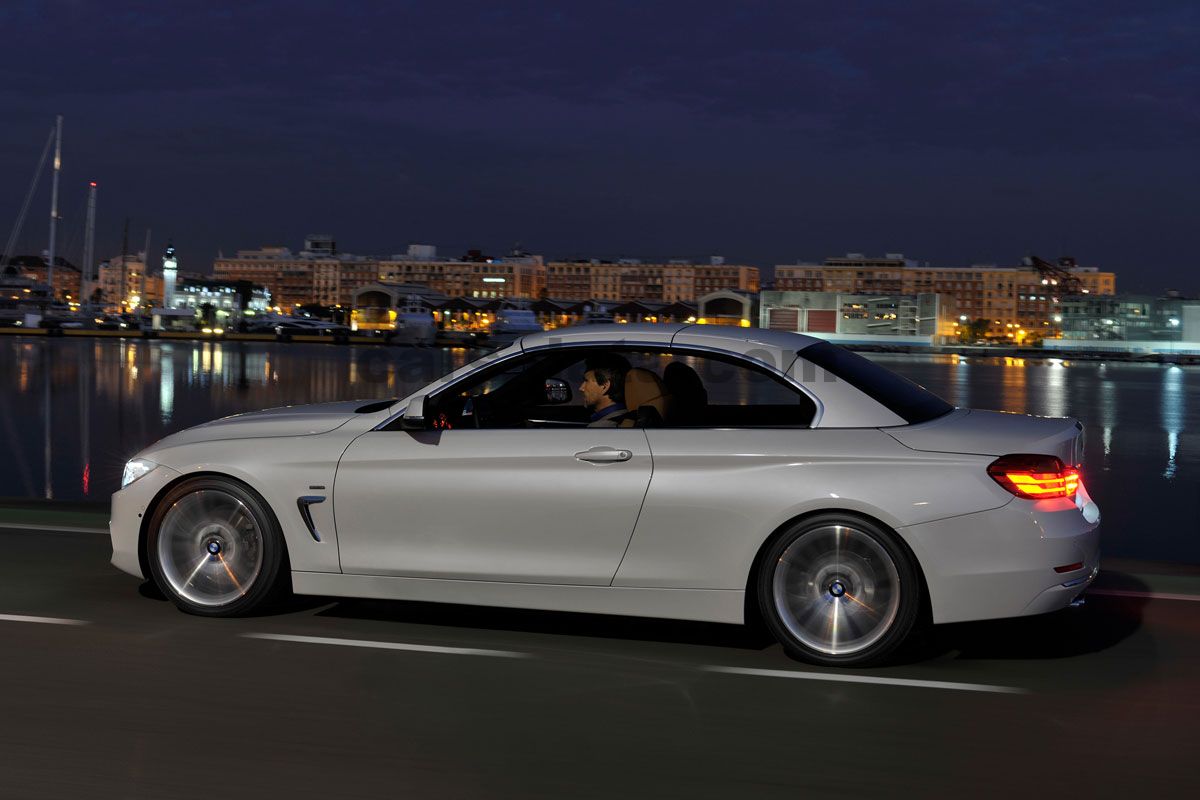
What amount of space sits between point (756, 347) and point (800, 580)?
1080 mm

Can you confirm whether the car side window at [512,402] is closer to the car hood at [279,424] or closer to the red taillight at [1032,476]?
the car hood at [279,424]

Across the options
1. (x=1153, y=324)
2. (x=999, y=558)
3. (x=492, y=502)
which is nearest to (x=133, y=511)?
(x=492, y=502)

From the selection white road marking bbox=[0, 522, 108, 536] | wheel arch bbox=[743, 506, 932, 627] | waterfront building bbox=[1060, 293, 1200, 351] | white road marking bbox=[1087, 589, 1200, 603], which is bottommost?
white road marking bbox=[1087, 589, 1200, 603]

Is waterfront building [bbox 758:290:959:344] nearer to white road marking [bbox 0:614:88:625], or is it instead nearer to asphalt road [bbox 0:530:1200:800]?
asphalt road [bbox 0:530:1200:800]

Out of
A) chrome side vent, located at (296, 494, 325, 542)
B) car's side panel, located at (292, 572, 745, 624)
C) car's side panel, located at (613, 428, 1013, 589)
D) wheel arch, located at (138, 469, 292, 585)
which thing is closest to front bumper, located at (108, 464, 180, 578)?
wheel arch, located at (138, 469, 292, 585)

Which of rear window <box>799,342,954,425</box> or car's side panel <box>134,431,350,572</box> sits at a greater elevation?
rear window <box>799,342,954,425</box>

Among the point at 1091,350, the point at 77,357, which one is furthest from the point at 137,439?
the point at 1091,350

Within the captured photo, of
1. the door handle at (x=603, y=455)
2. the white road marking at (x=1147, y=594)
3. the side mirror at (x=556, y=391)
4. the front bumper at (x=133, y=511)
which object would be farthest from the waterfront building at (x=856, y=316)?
the door handle at (x=603, y=455)

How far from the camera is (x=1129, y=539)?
12531mm

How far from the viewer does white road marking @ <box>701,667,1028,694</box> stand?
19.0ft

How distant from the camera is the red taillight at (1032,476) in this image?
5914 mm

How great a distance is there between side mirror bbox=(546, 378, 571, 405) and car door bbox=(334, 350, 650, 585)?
1.05 meters

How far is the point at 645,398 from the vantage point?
6.71m

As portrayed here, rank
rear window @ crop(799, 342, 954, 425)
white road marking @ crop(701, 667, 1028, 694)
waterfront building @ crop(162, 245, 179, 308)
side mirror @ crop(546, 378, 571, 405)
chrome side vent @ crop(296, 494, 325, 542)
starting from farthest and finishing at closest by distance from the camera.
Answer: waterfront building @ crop(162, 245, 179, 308) → side mirror @ crop(546, 378, 571, 405) → chrome side vent @ crop(296, 494, 325, 542) → rear window @ crop(799, 342, 954, 425) → white road marking @ crop(701, 667, 1028, 694)
